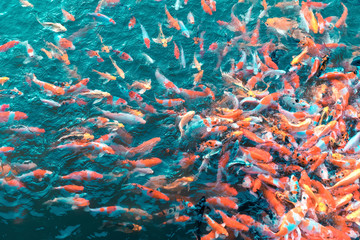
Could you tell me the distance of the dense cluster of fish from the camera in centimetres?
482

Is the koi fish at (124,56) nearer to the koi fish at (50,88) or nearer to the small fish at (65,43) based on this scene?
Result: the small fish at (65,43)

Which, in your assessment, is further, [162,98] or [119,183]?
[162,98]

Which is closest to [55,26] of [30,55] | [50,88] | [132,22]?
[30,55]

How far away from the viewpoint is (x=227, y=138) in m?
5.64

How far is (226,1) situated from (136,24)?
3153mm

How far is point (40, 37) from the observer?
8070mm

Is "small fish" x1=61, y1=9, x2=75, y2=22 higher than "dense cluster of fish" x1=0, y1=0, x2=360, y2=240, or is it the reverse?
"small fish" x1=61, y1=9, x2=75, y2=22

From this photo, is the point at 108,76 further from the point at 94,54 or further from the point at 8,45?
the point at 8,45

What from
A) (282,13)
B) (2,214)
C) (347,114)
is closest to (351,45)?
(282,13)

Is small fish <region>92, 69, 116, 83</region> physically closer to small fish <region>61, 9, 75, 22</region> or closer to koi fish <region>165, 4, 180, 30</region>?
koi fish <region>165, 4, 180, 30</region>

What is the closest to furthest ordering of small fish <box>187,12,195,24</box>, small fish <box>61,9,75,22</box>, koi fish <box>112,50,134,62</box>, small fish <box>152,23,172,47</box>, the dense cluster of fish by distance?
the dense cluster of fish < koi fish <box>112,50,134,62</box> < small fish <box>152,23,172,47</box> < small fish <box>187,12,195,24</box> < small fish <box>61,9,75,22</box>

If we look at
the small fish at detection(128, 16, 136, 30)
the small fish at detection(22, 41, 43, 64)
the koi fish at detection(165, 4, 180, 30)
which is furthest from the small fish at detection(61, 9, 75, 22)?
the koi fish at detection(165, 4, 180, 30)

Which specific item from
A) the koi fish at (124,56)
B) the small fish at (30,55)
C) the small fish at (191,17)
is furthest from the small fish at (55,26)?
the small fish at (191,17)

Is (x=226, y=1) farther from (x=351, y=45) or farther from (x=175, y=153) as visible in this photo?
(x=175, y=153)
